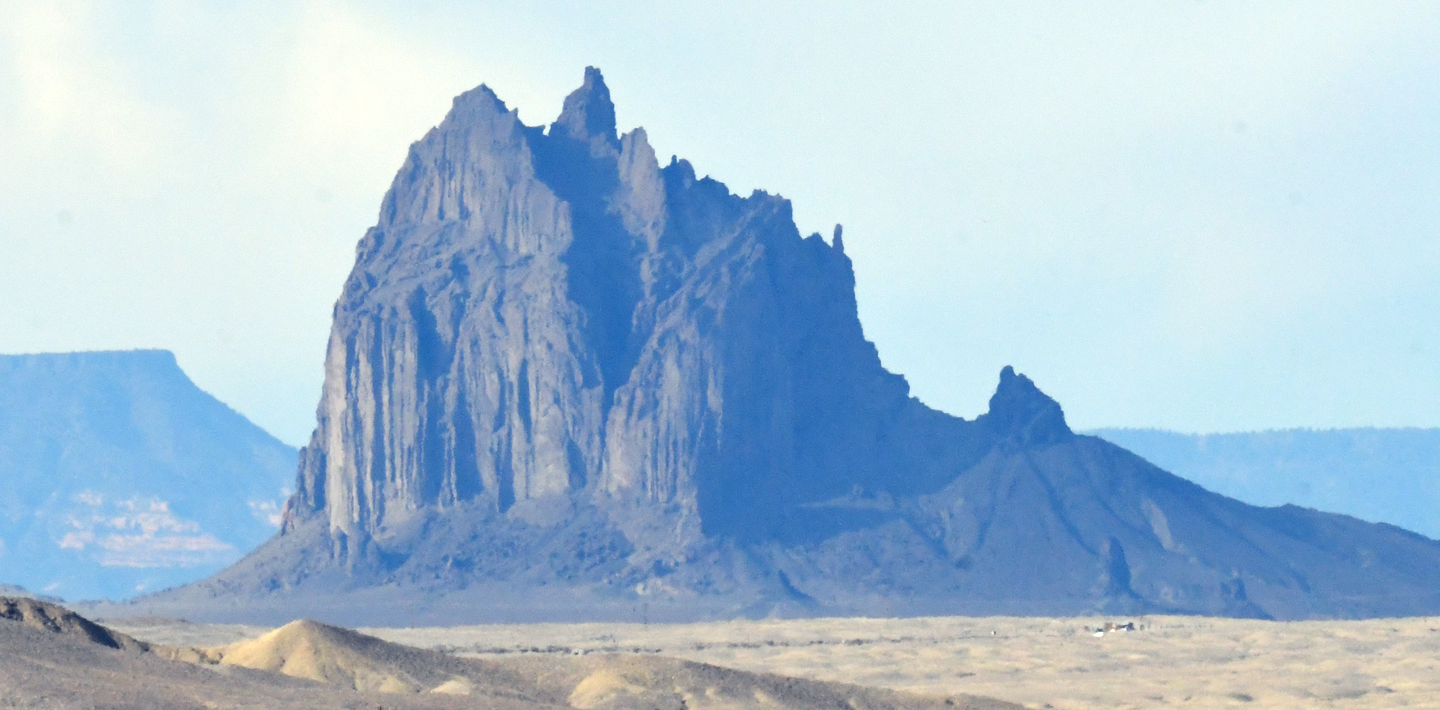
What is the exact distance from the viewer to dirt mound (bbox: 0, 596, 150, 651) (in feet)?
329

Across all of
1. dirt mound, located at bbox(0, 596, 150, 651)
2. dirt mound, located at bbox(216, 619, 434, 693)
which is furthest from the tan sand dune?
dirt mound, located at bbox(0, 596, 150, 651)

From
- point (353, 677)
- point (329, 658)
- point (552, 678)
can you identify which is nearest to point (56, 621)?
point (329, 658)

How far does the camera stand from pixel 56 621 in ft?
333

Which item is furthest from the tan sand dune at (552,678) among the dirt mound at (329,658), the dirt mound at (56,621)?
the dirt mound at (56,621)

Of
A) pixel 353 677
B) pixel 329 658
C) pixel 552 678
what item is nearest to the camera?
pixel 353 677

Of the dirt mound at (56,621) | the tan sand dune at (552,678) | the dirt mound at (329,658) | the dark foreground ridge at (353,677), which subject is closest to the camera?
the dark foreground ridge at (353,677)

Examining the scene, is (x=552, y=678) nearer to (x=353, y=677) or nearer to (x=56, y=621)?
(x=353, y=677)

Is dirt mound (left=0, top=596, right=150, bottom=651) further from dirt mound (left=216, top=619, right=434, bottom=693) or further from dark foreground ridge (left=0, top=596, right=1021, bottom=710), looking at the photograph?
dirt mound (left=216, top=619, right=434, bottom=693)

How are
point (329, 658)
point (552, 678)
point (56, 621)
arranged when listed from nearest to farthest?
1. point (56, 621)
2. point (329, 658)
3. point (552, 678)

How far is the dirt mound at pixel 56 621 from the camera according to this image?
10019 cm

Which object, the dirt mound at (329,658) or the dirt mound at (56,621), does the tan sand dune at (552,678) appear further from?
the dirt mound at (56,621)

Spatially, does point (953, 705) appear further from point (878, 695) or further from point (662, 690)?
point (662, 690)

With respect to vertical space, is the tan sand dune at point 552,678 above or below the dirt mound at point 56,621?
below

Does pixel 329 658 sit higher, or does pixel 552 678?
pixel 329 658
